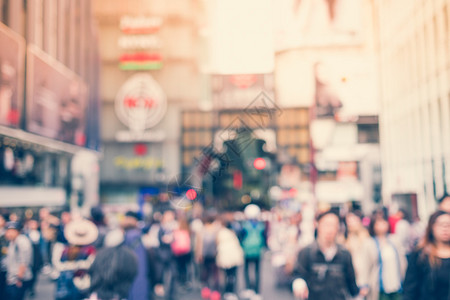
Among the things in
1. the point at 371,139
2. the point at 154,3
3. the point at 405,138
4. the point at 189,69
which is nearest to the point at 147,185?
the point at 189,69

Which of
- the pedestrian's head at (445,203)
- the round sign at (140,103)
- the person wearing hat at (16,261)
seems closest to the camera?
the pedestrian's head at (445,203)

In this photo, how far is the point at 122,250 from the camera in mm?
6242

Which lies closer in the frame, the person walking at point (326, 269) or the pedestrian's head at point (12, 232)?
the person walking at point (326, 269)

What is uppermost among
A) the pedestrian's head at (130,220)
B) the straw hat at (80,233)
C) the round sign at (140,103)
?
the round sign at (140,103)

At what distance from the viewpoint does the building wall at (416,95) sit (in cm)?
2047

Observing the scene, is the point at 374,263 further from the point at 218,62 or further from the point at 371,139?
the point at 371,139

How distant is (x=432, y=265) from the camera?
4.95 metres

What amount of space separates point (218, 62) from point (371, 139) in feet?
122

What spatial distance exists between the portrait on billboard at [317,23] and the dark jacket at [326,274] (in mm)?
4203

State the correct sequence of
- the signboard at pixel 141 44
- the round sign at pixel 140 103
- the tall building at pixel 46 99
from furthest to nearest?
1. the round sign at pixel 140 103
2. the signboard at pixel 141 44
3. the tall building at pixel 46 99

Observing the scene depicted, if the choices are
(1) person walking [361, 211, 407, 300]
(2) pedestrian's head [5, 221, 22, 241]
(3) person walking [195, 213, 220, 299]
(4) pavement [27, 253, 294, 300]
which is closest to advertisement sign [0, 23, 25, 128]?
(4) pavement [27, 253, 294, 300]

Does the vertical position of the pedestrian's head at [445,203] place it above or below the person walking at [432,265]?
above

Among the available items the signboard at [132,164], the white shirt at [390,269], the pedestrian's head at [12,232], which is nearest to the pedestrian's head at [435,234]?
the white shirt at [390,269]

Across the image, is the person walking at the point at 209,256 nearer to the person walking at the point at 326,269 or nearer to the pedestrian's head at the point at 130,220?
the pedestrian's head at the point at 130,220
